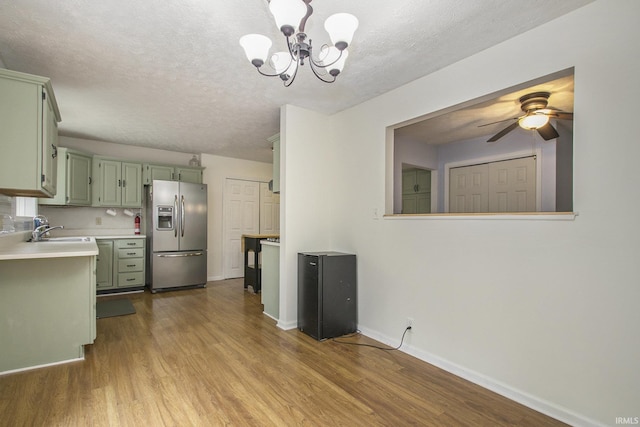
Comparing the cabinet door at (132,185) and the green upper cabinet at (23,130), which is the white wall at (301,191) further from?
the cabinet door at (132,185)

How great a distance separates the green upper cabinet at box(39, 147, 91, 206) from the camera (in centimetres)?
430

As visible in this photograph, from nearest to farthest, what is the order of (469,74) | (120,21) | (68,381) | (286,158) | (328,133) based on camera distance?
(120,21) → (68,381) → (469,74) → (286,158) → (328,133)

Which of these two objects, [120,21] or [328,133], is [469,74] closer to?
[328,133]

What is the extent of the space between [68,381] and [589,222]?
354 centimetres

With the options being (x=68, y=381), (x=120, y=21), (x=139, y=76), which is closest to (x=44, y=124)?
(x=139, y=76)

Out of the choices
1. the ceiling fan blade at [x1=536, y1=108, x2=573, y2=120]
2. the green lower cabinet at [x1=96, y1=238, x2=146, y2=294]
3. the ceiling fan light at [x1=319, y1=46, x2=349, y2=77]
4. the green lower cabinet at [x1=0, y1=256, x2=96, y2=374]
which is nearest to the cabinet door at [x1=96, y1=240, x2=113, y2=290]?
the green lower cabinet at [x1=96, y1=238, x2=146, y2=294]

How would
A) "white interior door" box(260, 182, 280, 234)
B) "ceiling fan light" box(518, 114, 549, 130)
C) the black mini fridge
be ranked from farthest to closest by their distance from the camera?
"white interior door" box(260, 182, 280, 234) → the black mini fridge → "ceiling fan light" box(518, 114, 549, 130)

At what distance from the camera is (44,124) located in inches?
90.8

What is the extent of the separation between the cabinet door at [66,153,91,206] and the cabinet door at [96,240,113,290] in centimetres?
69

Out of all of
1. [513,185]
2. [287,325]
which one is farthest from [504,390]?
[513,185]

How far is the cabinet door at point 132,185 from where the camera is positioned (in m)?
4.99

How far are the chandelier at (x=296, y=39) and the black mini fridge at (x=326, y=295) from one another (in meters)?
1.75

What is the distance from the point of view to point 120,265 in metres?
4.78

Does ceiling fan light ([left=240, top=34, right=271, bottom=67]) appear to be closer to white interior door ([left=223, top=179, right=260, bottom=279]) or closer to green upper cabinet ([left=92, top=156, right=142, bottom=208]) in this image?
green upper cabinet ([left=92, top=156, right=142, bottom=208])
